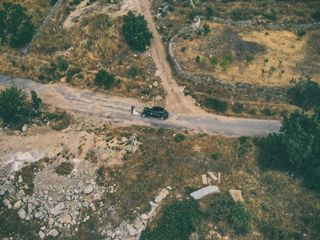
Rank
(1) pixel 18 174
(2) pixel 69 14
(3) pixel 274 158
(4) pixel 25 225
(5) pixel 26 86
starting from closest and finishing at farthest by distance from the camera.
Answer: (4) pixel 25 225 < (1) pixel 18 174 < (3) pixel 274 158 < (5) pixel 26 86 < (2) pixel 69 14

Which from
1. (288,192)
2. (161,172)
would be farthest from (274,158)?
(161,172)

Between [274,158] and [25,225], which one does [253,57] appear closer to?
[274,158]

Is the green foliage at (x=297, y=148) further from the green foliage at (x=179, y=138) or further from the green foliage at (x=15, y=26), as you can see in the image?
the green foliage at (x=15, y=26)

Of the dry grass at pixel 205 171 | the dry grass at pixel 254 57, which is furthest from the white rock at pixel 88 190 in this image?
the dry grass at pixel 254 57

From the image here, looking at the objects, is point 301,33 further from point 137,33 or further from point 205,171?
point 205,171

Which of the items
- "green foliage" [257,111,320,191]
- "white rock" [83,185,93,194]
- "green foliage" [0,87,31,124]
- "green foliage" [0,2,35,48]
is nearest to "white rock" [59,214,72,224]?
"white rock" [83,185,93,194]

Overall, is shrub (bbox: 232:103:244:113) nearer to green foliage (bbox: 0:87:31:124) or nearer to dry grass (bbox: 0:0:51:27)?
green foliage (bbox: 0:87:31:124)
